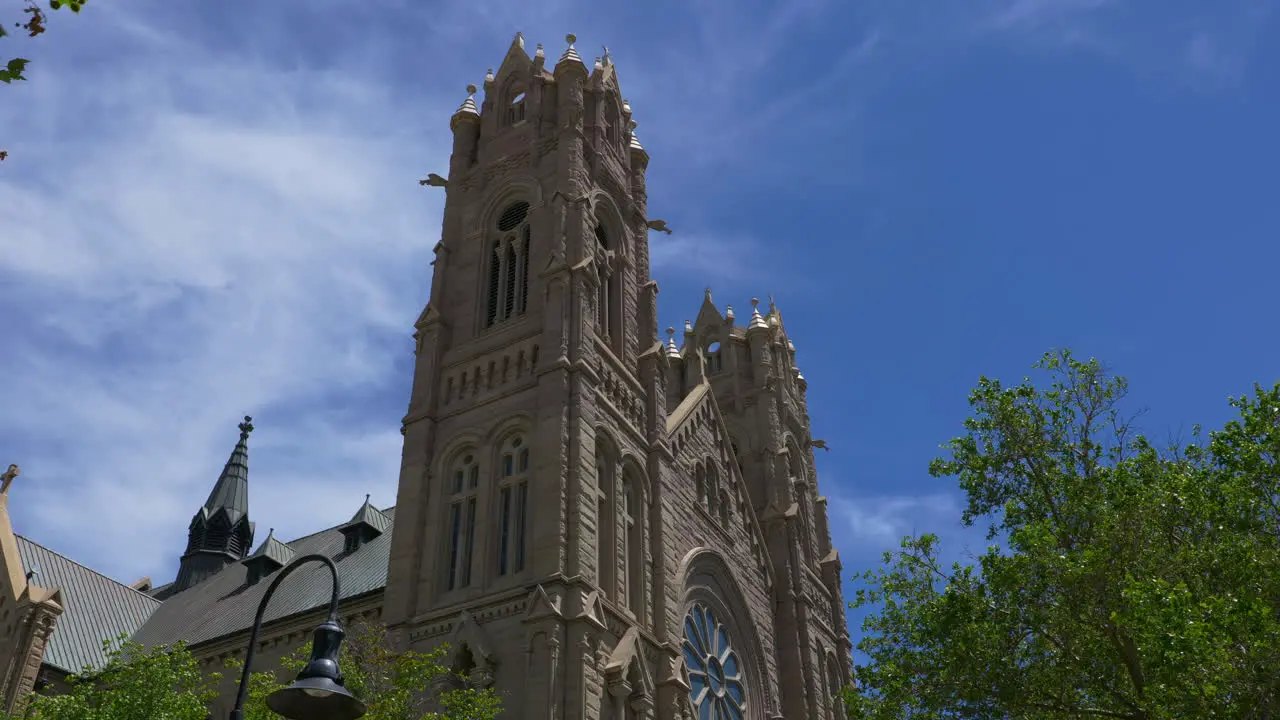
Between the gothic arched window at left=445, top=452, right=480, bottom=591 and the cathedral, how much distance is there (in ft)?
0.19

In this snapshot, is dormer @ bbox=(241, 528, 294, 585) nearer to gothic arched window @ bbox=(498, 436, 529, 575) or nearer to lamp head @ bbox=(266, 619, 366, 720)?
gothic arched window @ bbox=(498, 436, 529, 575)

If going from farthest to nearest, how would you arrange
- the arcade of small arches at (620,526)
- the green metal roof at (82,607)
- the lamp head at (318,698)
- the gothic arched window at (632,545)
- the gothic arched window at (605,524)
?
the green metal roof at (82,607) < the gothic arched window at (632,545) < the arcade of small arches at (620,526) < the gothic arched window at (605,524) < the lamp head at (318,698)

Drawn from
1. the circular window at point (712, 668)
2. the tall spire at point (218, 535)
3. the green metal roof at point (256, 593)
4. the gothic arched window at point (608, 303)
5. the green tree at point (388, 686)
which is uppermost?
the tall spire at point (218, 535)

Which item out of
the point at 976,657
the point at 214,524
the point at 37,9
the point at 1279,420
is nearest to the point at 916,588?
the point at 976,657

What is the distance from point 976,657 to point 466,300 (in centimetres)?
1805

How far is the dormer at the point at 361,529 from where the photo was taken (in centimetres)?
3869

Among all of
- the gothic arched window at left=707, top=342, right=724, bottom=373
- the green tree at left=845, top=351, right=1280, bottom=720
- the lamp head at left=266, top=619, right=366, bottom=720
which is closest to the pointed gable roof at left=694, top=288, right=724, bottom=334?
the gothic arched window at left=707, top=342, right=724, bottom=373

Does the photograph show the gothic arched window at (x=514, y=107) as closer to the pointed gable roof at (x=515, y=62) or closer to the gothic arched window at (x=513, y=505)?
the pointed gable roof at (x=515, y=62)

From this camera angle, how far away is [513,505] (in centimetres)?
2773

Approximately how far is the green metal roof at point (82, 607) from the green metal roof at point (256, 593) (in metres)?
0.96

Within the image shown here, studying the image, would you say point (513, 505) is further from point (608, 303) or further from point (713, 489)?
point (713, 489)

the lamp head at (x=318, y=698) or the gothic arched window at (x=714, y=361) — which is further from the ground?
the gothic arched window at (x=714, y=361)

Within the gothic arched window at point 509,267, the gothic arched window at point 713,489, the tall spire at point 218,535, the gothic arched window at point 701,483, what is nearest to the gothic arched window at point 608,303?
the gothic arched window at point 509,267

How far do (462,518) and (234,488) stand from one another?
3701 cm
